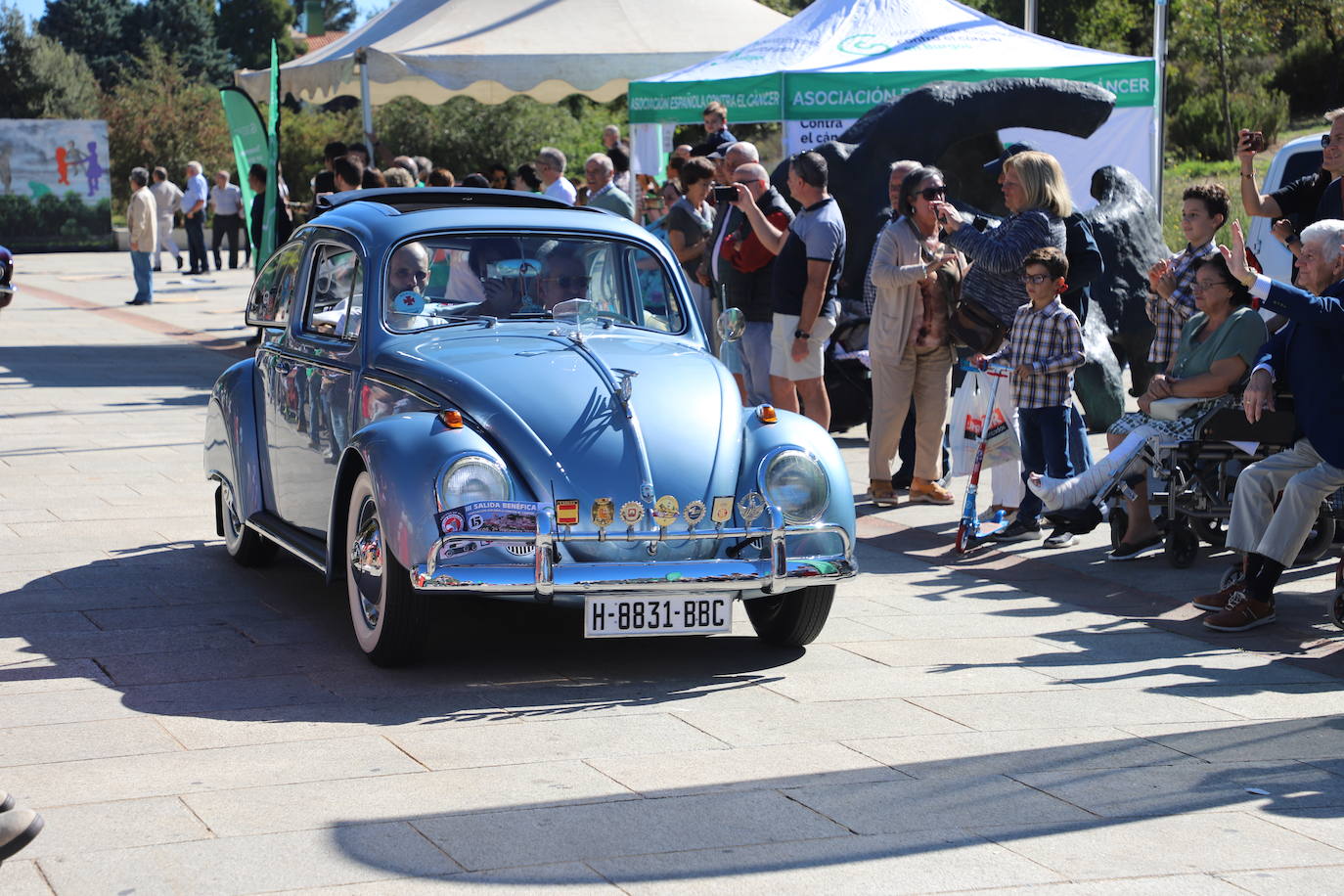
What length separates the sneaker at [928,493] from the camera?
→ 10188 mm

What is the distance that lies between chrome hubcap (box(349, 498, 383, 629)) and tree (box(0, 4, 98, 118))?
179ft

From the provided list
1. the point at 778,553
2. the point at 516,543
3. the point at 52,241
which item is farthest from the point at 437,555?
the point at 52,241

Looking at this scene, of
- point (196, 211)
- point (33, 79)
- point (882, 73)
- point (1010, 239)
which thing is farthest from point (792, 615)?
Result: point (33, 79)

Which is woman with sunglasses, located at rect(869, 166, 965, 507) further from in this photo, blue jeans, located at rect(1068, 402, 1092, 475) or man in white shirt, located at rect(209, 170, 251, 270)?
man in white shirt, located at rect(209, 170, 251, 270)

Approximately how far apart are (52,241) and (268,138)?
25152 millimetres

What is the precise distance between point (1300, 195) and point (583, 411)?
5.04 metres

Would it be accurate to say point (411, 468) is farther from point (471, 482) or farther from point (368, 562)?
point (368, 562)

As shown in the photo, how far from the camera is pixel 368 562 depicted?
6.35 meters

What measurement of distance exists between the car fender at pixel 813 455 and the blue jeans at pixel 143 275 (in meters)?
20.2

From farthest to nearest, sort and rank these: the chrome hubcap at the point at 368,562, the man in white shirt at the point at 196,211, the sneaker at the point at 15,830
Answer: the man in white shirt at the point at 196,211
the chrome hubcap at the point at 368,562
the sneaker at the point at 15,830

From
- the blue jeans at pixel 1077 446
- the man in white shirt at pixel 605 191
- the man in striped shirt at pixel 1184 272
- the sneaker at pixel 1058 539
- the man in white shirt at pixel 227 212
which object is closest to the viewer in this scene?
the man in striped shirt at pixel 1184 272

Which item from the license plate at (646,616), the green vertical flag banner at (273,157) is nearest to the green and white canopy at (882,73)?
the green vertical flag banner at (273,157)

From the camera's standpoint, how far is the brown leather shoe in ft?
33.2

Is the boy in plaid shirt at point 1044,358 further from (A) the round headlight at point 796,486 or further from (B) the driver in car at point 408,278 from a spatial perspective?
(B) the driver in car at point 408,278
